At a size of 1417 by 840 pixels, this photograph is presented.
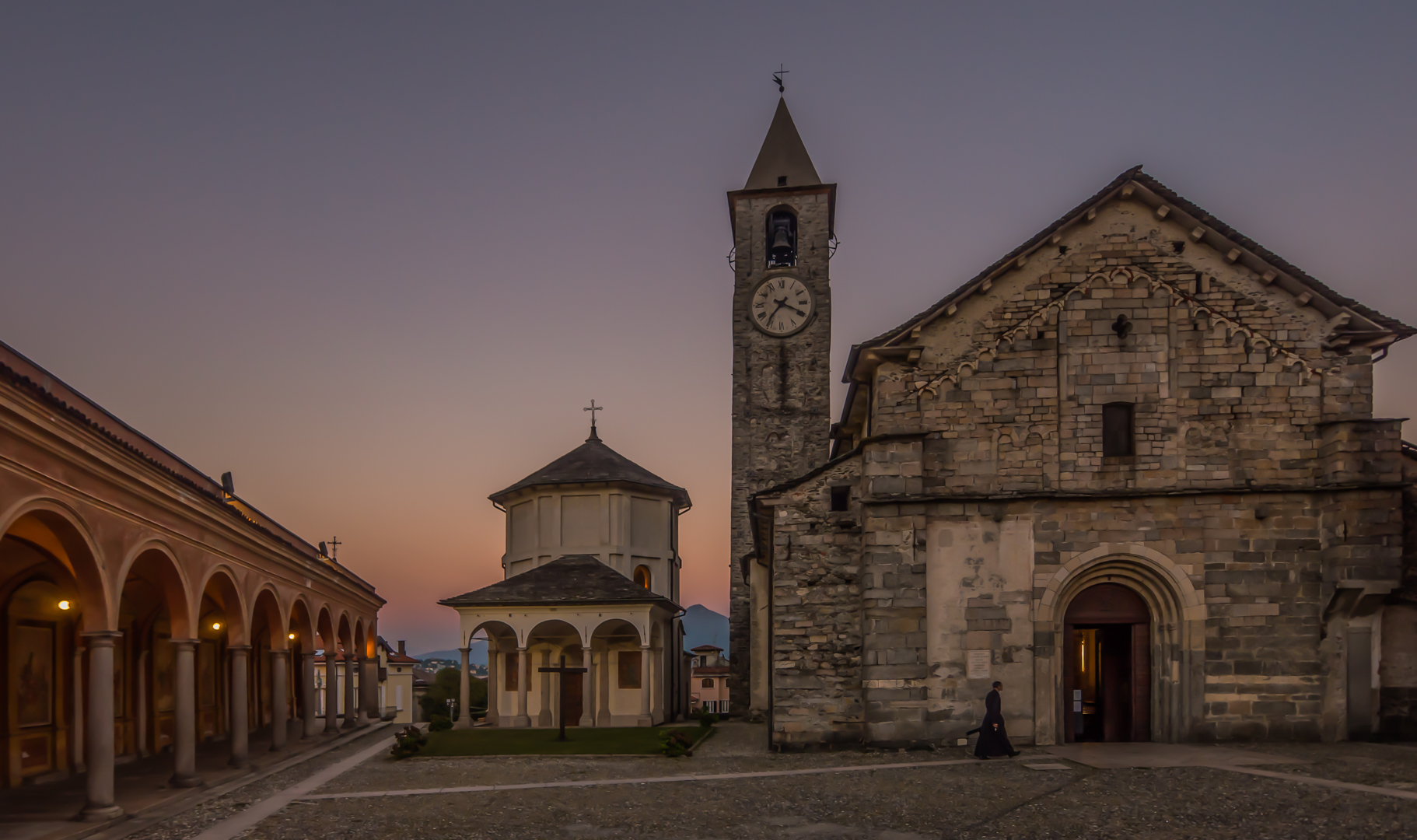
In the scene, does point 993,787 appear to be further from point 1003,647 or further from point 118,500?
point 118,500

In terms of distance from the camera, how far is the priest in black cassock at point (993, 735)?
15.6m

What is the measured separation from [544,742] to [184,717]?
9.60 metres

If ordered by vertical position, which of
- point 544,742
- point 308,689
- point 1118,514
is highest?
point 1118,514

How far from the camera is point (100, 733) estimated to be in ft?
37.9

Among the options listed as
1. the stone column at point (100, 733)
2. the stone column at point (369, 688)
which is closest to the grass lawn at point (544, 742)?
Result: the stone column at point (369, 688)

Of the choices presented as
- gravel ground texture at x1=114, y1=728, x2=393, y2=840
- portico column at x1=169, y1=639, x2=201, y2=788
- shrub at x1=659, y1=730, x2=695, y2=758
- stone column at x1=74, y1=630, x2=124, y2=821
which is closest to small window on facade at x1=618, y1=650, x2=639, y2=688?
gravel ground texture at x1=114, y1=728, x2=393, y2=840

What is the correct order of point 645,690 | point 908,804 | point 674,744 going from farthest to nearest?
point 645,690 < point 674,744 < point 908,804

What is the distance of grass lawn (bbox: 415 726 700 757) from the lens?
1967 centimetres

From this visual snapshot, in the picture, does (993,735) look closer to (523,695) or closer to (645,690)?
(645,690)

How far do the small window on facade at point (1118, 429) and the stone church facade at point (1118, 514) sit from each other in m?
0.05

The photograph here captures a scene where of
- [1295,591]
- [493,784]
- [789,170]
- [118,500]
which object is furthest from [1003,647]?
[789,170]

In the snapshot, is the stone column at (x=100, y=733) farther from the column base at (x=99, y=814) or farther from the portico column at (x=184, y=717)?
the portico column at (x=184, y=717)

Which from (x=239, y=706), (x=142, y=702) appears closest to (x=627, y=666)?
(x=142, y=702)

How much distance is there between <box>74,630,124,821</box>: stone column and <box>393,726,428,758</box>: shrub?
24.7ft
